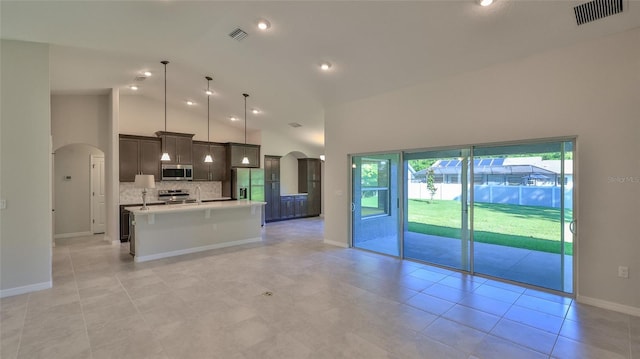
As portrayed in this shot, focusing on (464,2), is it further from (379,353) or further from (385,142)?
(379,353)

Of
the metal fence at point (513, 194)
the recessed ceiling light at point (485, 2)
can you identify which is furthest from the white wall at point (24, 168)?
the metal fence at point (513, 194)

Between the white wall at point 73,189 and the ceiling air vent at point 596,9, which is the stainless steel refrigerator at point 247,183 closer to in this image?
the white wall at point 73,189

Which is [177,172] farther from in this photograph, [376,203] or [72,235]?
[376,203]

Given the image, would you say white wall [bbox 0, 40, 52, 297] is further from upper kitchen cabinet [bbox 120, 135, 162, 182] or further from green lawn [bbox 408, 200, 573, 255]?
green lawn [bbox 408, 200, 573, 255]

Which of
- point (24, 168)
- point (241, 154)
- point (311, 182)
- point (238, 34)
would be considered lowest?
point (311, 182)

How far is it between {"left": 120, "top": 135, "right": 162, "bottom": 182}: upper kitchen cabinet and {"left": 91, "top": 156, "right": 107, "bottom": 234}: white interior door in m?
1.50

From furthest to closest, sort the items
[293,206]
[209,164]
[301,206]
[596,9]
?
[301,206], [293,206], [209,164], [596,9]

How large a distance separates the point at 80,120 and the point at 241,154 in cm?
390

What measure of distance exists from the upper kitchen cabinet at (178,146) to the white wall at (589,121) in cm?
644

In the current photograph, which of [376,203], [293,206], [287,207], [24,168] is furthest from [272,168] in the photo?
[24,168]

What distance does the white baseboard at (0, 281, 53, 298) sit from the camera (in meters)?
3.77

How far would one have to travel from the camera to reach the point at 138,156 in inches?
286

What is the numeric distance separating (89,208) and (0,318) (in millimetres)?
5505

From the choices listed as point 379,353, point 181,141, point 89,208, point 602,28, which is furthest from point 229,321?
point 89,208
